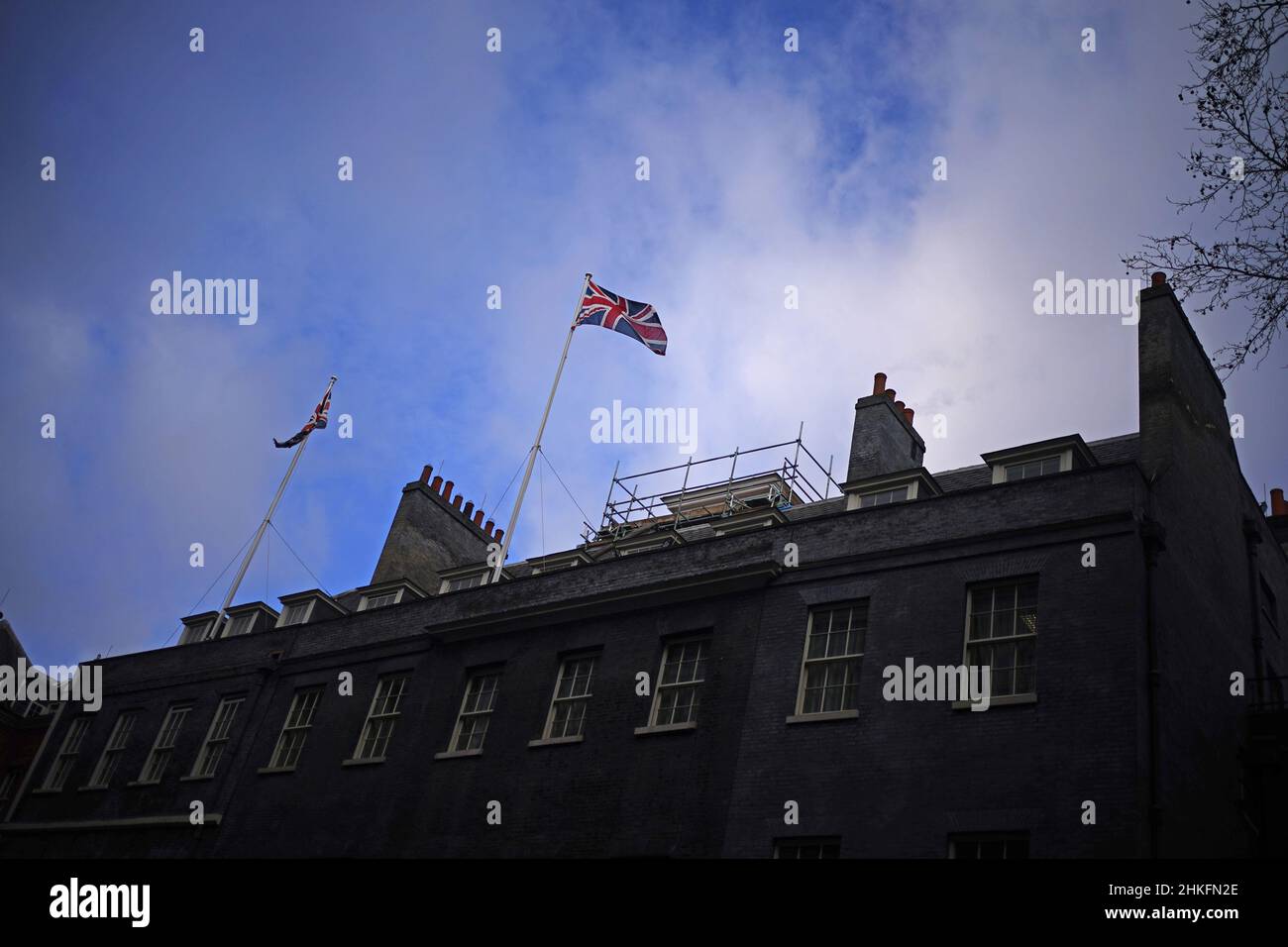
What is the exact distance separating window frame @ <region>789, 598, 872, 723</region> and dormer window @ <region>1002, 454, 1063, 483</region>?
395 cm

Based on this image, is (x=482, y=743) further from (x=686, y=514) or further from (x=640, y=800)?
(x=686, y=514)

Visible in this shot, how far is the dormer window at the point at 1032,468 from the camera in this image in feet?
72.2

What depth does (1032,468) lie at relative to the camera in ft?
73.5

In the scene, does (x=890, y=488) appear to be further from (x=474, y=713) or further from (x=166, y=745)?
(x=166, y=745)

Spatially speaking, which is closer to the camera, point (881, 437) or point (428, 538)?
point (881, 437)

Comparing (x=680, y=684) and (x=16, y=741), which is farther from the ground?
(x=680, y=684)

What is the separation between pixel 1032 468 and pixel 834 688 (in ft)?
20.2

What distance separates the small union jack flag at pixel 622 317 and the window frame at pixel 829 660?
11.1 m

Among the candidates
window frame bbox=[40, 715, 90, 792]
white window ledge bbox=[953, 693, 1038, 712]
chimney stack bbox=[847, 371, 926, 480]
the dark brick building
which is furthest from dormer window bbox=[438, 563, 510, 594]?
white window ledge bbox=[953, 693, 1038, 712]

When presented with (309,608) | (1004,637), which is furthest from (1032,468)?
(309,608)

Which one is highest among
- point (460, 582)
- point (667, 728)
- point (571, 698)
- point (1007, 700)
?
point (460, 582)

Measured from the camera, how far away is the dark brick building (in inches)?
718
